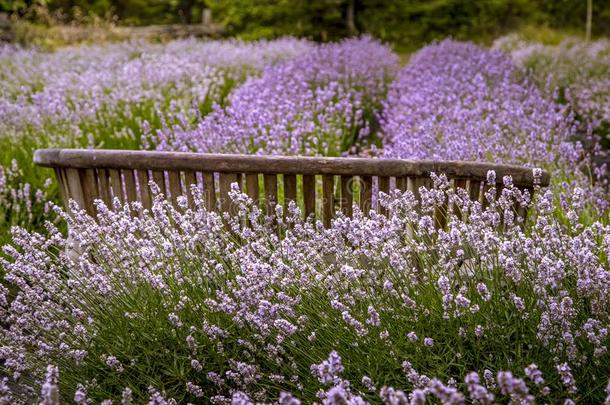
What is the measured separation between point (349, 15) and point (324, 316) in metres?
17.9

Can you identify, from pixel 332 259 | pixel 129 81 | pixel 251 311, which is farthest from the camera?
pixel 129 81

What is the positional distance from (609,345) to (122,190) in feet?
7.60

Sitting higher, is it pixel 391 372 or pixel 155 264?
pixel 155 264

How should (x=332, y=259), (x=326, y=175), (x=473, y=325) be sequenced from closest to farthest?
1. (x=473, y=325)
2. (x=332, y=259)
3. (x=326, y=175)

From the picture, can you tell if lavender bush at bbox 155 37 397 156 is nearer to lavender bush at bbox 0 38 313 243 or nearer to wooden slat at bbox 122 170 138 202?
lavender bush at bbox 0 38 313 243

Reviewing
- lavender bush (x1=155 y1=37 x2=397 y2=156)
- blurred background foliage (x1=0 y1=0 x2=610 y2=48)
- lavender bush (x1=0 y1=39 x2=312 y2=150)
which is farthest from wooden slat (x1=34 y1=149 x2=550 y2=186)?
blurred background foliage (x1=0 y1=0 x2=610 y2=48)

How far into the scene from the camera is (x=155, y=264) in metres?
2.47

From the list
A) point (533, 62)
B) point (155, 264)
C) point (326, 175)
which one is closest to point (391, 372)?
point (155, 264)

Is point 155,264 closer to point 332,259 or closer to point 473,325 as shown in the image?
point 332,259

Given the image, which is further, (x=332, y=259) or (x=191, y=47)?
(x=191, y=47)

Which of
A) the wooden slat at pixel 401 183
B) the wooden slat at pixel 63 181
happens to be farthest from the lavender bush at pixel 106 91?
the wooden slat at pixel 401 183

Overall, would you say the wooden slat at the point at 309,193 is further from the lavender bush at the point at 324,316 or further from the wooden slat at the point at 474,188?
the wooden slat at the point at 474,188

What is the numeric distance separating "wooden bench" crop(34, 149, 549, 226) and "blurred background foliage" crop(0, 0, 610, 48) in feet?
48.7

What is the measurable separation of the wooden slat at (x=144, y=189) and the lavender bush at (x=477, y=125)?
162cm
